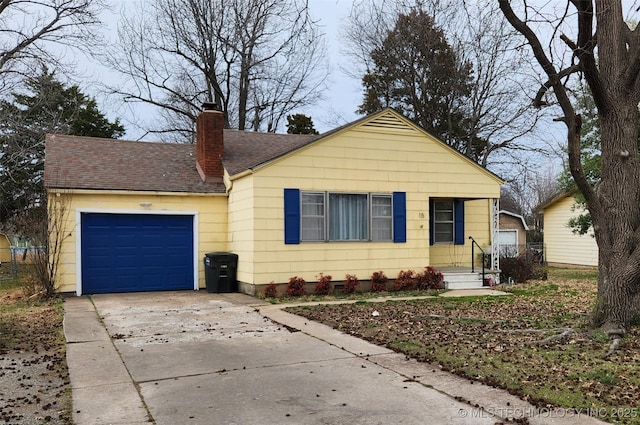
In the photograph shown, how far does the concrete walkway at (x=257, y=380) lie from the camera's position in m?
4.97

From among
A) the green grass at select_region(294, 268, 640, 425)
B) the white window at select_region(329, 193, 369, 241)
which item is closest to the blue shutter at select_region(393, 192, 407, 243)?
the white window at select_region(329, 193, 369, 241)

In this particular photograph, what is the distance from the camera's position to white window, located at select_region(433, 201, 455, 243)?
16750 mm

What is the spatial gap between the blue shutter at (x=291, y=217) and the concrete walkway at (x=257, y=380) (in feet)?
13.0

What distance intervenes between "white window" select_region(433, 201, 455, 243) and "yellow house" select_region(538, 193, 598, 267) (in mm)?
12223

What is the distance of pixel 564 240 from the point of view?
2839cm

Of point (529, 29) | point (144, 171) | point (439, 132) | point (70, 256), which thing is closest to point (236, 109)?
point (439, 132)

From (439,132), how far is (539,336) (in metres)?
24.6

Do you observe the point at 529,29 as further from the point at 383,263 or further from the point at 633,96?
the point at 383,263

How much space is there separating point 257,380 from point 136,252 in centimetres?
967

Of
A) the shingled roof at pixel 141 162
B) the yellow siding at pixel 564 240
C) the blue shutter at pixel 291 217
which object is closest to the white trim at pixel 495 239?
the shingled roof at pixel 141 162

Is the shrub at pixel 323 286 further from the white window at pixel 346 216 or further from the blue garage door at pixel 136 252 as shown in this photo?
the blue garage door at pixel 136 252

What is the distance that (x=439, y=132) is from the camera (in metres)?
31.6

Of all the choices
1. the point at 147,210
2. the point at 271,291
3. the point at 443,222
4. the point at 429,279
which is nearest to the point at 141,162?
the point at 147,210

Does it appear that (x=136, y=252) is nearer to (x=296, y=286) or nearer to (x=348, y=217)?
(x=296, y=286)
